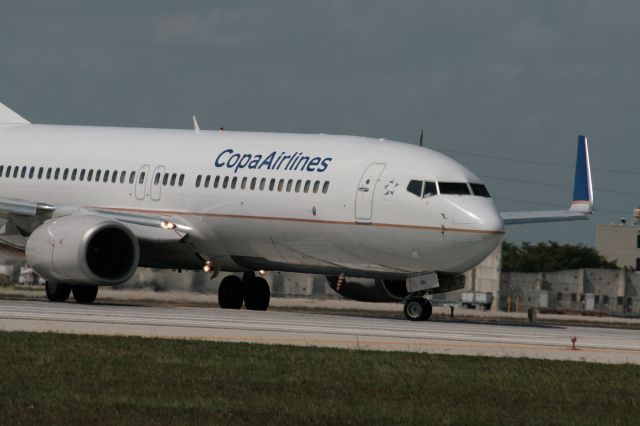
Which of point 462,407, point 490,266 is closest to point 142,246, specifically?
point 462,407

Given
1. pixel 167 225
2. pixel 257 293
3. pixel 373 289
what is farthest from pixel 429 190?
pixel 257 293

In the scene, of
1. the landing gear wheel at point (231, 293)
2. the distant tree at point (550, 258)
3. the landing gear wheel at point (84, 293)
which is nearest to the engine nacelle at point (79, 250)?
the landing gear wheel at point (84, 293)

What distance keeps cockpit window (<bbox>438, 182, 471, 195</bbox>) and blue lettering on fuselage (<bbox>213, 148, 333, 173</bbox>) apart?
10.3 feet

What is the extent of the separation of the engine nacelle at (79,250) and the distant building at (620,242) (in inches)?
4907

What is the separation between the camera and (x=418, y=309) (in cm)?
3384

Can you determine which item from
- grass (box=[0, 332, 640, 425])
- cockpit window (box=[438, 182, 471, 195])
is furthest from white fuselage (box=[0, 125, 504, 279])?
grass (box=[0, 332, 640, 425])

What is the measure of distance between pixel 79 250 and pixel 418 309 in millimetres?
8043

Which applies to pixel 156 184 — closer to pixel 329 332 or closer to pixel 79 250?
pixel 79 250

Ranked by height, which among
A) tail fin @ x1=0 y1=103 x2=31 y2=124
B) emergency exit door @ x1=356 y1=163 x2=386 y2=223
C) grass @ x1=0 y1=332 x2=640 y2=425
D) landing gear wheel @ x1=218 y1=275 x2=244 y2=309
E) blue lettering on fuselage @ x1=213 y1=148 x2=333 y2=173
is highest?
tail fin @ x1=0 y1=103 x2=31 y2=124

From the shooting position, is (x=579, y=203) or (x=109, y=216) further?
(x=579, y=203)

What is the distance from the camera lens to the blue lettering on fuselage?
35000mm

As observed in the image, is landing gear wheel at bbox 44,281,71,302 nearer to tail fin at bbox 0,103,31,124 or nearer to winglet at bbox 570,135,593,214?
tail fin at bbox 0,103,31,124

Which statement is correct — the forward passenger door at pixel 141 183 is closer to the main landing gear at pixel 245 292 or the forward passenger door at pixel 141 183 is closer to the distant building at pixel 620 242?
the main landing gear at pixel 245 292

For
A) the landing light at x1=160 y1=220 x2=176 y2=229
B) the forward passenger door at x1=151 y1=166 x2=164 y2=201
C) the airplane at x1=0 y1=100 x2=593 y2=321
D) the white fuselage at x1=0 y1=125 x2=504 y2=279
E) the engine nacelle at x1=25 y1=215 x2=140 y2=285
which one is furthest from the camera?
the forward passenger door at x1=151 y1=166 x2=164 y2=201
